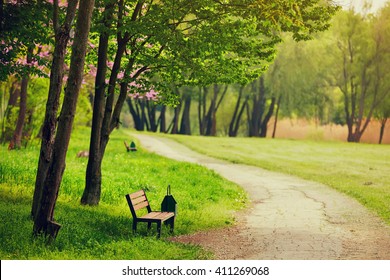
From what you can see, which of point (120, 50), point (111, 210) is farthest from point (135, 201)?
point (120, 50)

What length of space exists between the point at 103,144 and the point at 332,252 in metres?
6.95

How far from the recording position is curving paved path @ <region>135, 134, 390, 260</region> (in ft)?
A: 38.1

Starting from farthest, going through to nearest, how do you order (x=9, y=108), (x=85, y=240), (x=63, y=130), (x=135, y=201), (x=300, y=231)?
(x=9, y=108)
(x=300, y=231)
(x=135, y=201)
(x=85, y=240)
(x=63, y=130)

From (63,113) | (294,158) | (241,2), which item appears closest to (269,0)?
(241,2)

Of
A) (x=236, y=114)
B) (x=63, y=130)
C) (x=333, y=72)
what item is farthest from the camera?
(x=236, y=114)

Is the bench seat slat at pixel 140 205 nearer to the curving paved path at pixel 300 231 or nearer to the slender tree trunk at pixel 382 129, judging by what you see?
the curving paved path at pixel 300 231

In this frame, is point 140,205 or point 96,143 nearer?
point 140,205

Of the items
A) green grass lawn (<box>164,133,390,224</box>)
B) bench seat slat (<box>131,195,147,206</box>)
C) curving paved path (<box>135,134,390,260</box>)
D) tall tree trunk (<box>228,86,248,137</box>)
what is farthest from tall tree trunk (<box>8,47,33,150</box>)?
tall tree trunk (<box>228,86,248,137</box>)

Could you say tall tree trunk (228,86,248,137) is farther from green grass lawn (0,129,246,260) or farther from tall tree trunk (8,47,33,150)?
green grass lawn (0,129,246,260)

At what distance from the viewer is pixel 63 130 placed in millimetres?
11250

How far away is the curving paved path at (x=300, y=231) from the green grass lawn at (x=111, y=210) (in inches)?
27.5

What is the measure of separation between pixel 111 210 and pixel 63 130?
4.62 metres

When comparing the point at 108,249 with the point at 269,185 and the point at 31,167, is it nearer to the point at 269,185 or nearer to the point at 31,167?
the point at 31,167

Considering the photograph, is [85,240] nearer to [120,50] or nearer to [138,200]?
[138,200]
